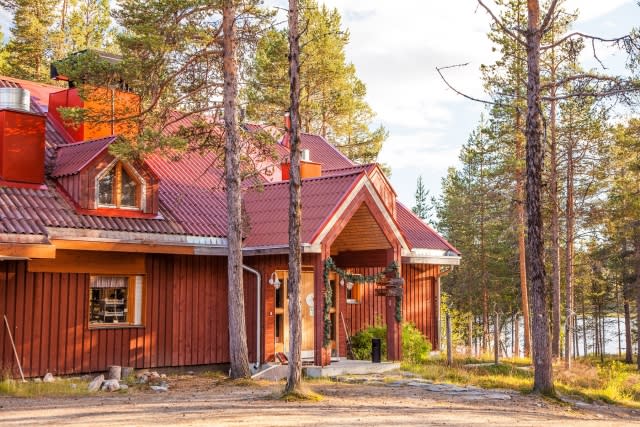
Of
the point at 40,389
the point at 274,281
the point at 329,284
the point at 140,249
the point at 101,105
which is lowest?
the point at 40,389

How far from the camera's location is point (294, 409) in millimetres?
12289

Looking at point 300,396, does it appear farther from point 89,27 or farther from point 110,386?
point 89,27

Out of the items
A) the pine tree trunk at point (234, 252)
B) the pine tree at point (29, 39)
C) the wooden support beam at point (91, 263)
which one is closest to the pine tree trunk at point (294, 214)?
the pine tree trunk at point (234, 252)

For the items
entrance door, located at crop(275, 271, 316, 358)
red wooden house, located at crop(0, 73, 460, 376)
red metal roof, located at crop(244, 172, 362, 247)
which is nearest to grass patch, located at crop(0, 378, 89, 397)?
red wooden house, located at crop(0, 73, 460, 376)

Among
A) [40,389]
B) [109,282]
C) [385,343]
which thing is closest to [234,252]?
[109,282]

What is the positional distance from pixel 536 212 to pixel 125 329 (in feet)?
31.0

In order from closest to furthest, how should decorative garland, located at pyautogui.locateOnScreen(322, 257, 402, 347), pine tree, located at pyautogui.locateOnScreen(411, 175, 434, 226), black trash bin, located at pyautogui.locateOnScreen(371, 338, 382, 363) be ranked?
1. decorative garland, located at pyautogui.locateOnScreen(322, 257, 402, 347)
2. black trash bin, located at pyautogui.locateOnScreen(371, 338, 382, 363)
3. pine tree, located at pyautogui.locateOnScreen(411, 175, 434, 226)

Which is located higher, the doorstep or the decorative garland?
the decorative garland

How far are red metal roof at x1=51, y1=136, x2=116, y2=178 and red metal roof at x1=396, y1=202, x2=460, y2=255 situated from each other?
9746mm

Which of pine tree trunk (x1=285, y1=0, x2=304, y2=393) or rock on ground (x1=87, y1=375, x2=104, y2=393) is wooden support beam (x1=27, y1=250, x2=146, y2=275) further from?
pine tree trunk (x1=285, y1=0, x2=304, y2=393)

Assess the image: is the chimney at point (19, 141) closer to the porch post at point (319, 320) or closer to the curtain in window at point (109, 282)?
the curtain in window at point (109, 282)

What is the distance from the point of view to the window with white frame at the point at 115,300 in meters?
17.1

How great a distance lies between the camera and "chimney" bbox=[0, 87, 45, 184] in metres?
16.5

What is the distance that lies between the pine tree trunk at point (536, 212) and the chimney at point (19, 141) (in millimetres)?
10606
